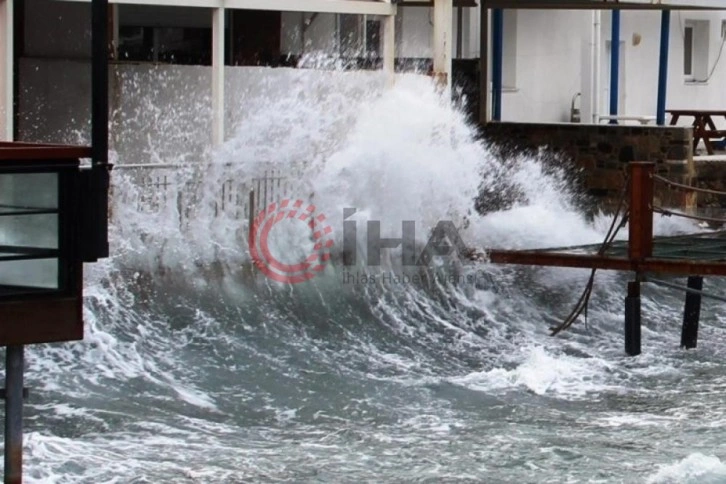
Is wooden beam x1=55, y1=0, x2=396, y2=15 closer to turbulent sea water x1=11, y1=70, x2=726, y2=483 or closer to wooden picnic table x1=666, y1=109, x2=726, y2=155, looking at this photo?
turbulent sea water x1=11, y1=70, x2=726, y2=483

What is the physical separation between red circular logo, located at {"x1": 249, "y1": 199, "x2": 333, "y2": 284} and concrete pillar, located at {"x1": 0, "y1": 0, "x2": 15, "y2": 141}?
3.07m

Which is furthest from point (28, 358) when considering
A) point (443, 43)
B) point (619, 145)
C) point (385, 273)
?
point (619, 145)

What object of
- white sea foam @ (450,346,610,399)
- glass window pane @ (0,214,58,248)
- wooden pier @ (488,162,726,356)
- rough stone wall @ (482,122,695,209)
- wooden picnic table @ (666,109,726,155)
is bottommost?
white sea foam @ (450,346,610,399)

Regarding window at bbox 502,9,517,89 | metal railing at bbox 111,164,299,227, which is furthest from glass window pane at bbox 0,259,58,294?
window at bbox 502,9,517,89

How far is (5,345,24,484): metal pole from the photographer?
26.2 feet

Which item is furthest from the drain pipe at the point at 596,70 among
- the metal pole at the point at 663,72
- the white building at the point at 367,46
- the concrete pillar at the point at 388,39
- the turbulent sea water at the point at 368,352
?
the concrete pillar at the point at 388,39

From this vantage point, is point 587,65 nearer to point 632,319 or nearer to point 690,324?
point 690,324

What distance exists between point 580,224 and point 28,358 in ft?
28.5

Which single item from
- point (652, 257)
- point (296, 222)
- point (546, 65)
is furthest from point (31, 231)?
point (546, 65)

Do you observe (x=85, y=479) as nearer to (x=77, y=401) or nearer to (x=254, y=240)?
(x=77, y=401)

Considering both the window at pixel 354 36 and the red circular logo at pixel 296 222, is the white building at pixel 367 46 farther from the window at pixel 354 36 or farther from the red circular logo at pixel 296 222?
the red circular logo at pixel 296 222

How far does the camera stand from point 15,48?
16375mm

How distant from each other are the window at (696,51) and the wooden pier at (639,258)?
11.1m

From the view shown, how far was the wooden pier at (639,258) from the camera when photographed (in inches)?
555
